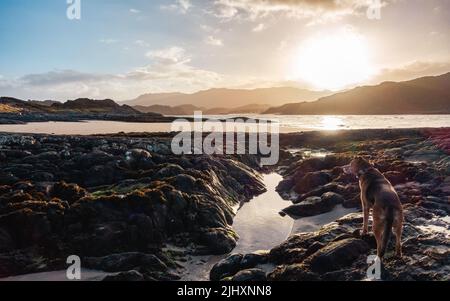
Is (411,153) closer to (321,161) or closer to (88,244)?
(321,161)

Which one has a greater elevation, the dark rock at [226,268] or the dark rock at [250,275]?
the dark rock at [250,275]

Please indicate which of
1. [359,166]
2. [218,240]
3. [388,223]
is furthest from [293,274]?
[218,240]

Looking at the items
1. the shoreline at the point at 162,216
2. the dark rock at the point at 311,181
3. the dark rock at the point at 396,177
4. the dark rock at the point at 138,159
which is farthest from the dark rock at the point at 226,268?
Answer: the dark rock at the point at 396,177

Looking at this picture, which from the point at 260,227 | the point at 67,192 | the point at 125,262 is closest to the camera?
the point at 125,262

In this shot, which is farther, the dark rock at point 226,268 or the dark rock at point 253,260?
the dark rock at point 253,260

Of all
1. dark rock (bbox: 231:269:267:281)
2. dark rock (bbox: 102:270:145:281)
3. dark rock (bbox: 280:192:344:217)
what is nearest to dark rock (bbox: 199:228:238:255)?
dark rock (bbox: 231:269:267:281)

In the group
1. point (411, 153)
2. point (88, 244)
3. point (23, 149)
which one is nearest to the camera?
point (88, 244)

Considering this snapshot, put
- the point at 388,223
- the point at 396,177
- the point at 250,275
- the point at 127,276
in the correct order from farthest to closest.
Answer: the point at 396,177
the point at 127,276
the point at 250,275
the point at 388,223

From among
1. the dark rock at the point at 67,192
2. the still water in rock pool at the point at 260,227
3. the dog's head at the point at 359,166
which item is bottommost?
the still water in rock pool at the point at 260,227

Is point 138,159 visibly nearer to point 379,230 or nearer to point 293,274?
point 293,274

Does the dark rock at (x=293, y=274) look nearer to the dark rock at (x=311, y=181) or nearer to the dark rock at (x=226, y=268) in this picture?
the dark rock at (x=226, y=268)

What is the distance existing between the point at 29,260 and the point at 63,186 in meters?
7.15
